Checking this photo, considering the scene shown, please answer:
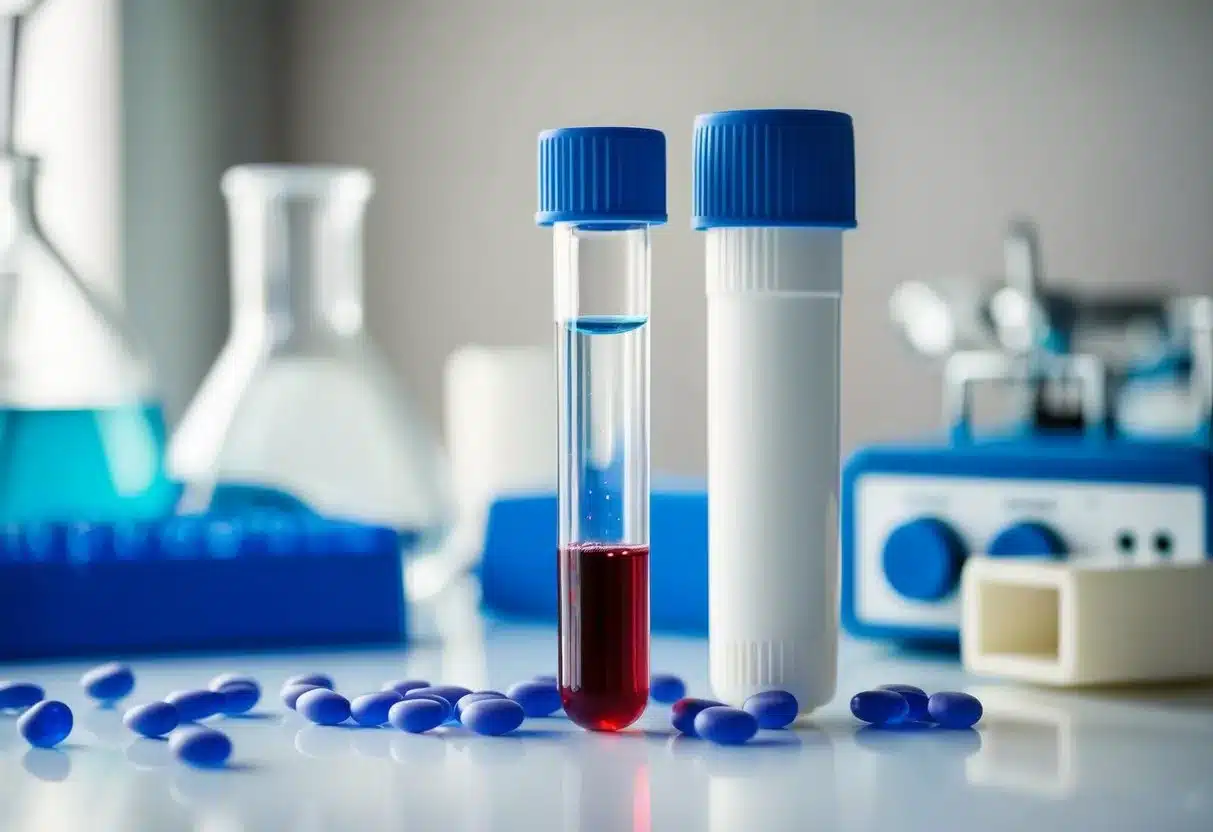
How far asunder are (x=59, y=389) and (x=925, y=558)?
Answer: 0.48m

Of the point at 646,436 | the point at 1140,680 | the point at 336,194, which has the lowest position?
the point at 1140,680

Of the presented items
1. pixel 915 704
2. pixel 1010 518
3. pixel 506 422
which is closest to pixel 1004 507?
pixel 1010 518

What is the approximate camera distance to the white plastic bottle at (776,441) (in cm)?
65

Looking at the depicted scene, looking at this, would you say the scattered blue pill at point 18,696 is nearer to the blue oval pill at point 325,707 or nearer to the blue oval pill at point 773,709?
the blue oval pill at point 325,707

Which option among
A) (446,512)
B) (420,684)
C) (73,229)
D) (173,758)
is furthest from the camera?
(73,229)

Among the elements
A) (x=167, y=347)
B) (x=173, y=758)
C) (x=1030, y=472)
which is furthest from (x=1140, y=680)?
(x=167, y=347)

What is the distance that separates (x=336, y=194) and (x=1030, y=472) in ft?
1.59

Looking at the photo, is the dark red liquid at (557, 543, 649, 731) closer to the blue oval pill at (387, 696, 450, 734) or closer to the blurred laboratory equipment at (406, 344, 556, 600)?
the blue oval pill at (387, 696, 450, 734)

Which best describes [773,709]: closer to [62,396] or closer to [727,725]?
[727,725]

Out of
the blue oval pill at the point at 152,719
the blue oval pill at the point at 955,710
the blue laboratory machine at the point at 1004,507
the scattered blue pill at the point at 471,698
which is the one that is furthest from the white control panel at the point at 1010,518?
the blue oval pill at the point at 152,719

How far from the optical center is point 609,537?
648 millimetres

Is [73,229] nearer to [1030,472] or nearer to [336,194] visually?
[336,194]

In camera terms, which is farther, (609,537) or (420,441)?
(420,441)

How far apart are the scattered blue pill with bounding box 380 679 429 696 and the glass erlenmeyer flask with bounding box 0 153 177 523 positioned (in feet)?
0.89
